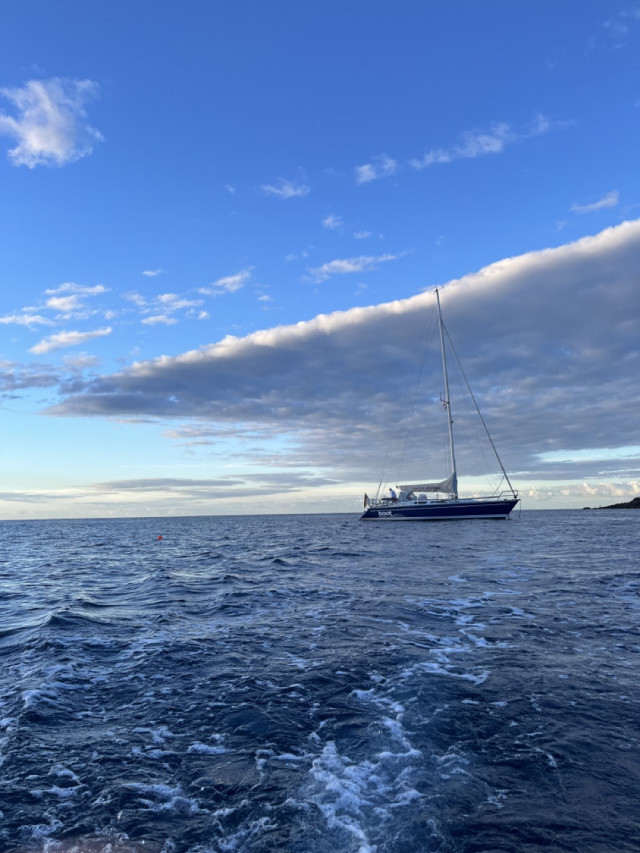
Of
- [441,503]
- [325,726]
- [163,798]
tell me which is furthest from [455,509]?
[163,798]

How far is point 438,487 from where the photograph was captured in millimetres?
87750

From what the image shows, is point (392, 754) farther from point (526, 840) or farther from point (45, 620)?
point (45, 620)

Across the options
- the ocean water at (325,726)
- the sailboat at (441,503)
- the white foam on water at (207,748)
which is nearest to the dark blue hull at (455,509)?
the sailboat at (441,503)

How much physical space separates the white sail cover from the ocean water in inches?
2633

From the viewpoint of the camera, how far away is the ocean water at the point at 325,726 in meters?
6.18

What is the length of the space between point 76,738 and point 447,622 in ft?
37.7

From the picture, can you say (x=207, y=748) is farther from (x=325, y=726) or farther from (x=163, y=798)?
(x=325, y=726)

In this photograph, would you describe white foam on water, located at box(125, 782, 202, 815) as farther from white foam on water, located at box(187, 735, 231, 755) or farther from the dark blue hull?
the dark blue hull

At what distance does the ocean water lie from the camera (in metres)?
→ 6.18

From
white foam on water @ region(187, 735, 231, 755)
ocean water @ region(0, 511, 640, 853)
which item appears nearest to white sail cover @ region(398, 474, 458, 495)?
ocean water @ region(0, 511, 640, 853)

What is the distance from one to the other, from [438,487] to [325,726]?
8138 centimetres

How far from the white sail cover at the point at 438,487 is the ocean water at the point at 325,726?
2633 inches

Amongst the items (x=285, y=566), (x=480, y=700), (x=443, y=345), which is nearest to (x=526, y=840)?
(x=480, y=700)

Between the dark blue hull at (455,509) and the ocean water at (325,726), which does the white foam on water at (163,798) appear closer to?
the ocean water at (325,726)
